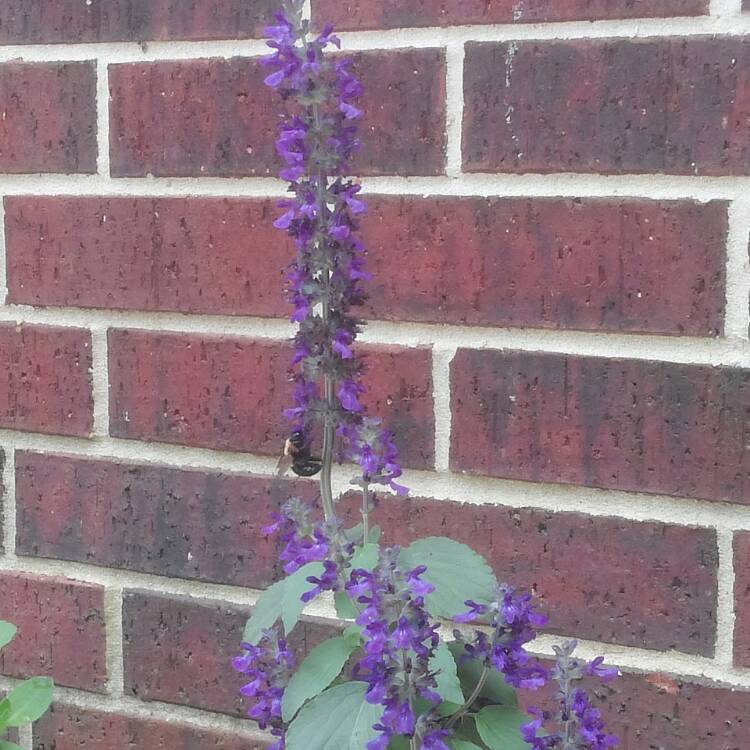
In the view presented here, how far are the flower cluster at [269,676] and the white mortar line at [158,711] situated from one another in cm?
26

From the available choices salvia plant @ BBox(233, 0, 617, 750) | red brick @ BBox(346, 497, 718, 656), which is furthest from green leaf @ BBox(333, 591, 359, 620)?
red brick @ BBox(346, 497, 718, 656)

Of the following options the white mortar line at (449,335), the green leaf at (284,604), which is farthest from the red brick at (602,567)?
the green leaf at (284,604)

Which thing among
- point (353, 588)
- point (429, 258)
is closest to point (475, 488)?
point (429, 258)

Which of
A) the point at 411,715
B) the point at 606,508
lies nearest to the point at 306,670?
the point at 411,715

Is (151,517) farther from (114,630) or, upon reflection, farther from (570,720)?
(570,720)

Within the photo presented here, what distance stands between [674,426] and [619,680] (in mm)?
188

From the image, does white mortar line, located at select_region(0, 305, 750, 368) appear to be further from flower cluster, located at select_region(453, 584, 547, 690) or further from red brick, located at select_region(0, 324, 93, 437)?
flower cluster, located at select_region(453, 584, 547, 690)

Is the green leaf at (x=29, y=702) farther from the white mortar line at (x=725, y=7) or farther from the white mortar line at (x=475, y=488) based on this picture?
the white mortar line at (x=725, y=7)

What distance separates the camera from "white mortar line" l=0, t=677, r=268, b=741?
2.75 ft

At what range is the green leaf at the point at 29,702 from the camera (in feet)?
2.38

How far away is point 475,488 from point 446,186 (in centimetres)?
22

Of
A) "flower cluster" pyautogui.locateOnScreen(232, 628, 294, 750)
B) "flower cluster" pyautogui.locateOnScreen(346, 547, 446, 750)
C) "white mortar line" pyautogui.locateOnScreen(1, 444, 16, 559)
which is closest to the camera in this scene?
"flower cluster" pyautogui.locateOnScreen(346, 547, 446, 750)

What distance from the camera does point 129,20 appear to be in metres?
0.81

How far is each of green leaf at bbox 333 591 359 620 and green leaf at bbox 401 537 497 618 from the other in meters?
0.04
